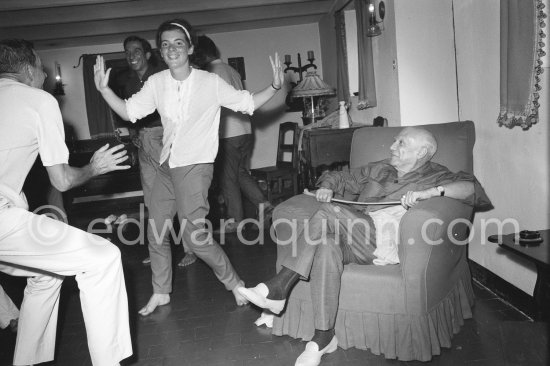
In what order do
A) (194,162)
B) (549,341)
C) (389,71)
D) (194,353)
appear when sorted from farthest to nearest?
Result: (389,71) → (194,162) → (194,353) → (549,341)

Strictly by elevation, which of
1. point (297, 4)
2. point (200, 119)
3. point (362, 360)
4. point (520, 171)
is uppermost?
point (297, 4)

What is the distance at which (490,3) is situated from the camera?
95.7 inches

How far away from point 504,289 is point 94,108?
6236 millimetres

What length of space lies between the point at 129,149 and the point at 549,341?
5.80m

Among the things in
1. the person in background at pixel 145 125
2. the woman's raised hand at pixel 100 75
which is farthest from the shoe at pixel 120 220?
the woman's raised hand at pixel 100 75

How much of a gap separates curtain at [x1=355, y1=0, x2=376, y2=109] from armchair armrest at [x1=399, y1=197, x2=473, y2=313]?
2.09 meters

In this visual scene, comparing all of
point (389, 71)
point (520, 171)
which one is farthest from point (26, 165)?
point (389, 71)

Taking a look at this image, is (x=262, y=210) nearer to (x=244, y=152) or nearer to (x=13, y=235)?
(x=244, y=152)

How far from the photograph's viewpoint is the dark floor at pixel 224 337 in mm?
1897

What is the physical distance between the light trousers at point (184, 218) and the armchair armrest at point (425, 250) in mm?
1085

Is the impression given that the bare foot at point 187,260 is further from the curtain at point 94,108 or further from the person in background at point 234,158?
the curtain at point 94,108

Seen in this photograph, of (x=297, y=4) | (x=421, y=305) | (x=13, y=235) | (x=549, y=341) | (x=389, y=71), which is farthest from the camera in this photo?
(x=297, y=4)

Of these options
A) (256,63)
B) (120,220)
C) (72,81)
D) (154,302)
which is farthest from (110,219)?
(256,63)

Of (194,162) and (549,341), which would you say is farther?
(194,162)
